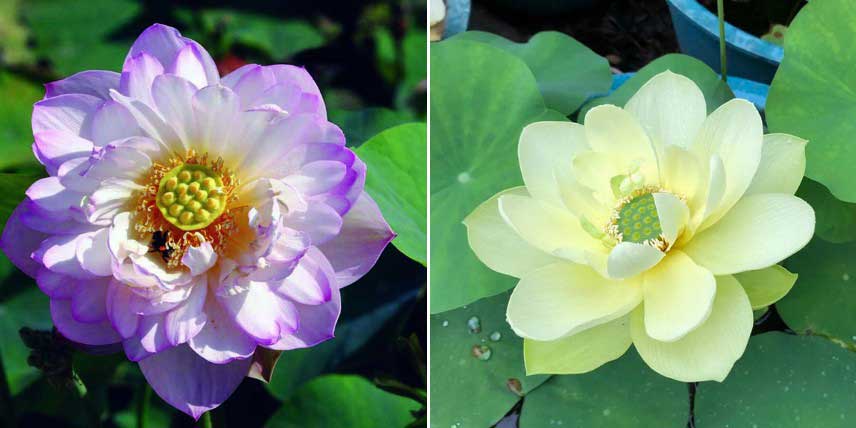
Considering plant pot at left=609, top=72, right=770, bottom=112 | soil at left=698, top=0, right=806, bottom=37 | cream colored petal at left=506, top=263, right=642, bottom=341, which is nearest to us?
cream colored petal at left=506, top=263, right=642, bottom=341

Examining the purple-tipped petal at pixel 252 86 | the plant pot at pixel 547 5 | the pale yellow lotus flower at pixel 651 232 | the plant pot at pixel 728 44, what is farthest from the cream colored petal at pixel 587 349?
the plant pot at pixel 547 5

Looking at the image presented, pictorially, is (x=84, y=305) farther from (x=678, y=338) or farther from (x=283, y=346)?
(x=678, y=338)

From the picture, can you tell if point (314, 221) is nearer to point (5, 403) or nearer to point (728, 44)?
point (5, 403)

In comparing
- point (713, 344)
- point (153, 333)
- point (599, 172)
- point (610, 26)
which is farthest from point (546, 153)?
point (610, 26)

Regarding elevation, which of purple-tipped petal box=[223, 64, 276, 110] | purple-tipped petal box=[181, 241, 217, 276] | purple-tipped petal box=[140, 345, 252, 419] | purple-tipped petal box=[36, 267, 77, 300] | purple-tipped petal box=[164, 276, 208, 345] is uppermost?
purple-tipped petal box=[223, 64, 276, 110]

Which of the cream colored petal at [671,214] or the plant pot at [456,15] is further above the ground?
the cream colored petal at [671,214]

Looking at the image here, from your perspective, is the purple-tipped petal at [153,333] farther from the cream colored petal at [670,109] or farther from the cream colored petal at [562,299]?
the cream colored petal at [670,109]

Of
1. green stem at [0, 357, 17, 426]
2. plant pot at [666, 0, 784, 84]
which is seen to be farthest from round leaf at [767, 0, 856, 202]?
green stem at [0, 357, 17, 426]

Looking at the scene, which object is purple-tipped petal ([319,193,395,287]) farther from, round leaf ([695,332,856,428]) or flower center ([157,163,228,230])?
round leaf ([695,332,856,428])
